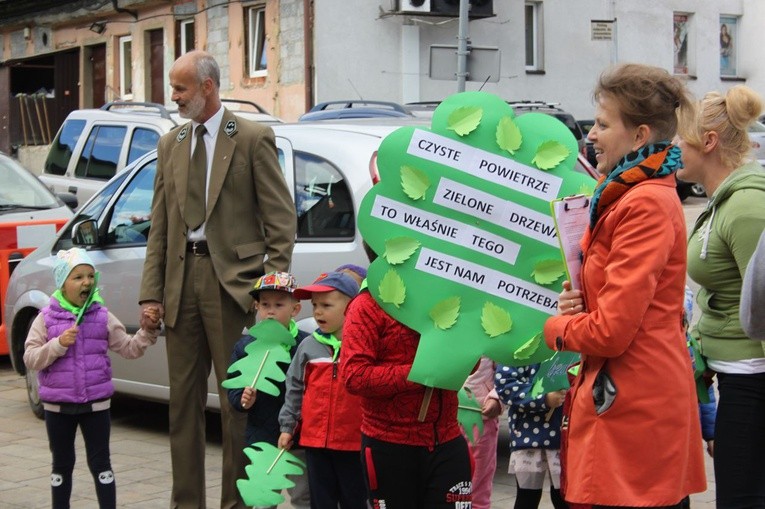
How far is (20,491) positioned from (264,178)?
97.8 inches

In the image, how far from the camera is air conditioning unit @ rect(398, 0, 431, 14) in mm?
27031

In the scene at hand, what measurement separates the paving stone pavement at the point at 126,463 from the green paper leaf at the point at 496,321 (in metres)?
2.78

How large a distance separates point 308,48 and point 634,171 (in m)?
23.5

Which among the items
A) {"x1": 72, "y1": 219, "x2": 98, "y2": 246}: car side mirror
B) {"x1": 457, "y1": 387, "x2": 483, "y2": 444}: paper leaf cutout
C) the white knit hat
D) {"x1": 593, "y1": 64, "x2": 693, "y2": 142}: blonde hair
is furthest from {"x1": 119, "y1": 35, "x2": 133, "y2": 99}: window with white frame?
{"x1": 593, "y1": 64, "x2": 693, "y2": 142}: blonde hair

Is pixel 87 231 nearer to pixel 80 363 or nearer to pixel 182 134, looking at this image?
pixel 80 363

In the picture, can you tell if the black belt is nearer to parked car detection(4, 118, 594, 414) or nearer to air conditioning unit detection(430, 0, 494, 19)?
parked car detection(4, 118, 594, 414)

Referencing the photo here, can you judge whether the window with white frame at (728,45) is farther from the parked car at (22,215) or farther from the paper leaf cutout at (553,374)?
the paper leaf cutout at (553,374)

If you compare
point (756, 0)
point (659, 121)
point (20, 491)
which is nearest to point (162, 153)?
point (20, 491)

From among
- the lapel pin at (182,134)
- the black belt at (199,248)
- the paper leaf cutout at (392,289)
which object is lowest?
the black belt at (199,248)

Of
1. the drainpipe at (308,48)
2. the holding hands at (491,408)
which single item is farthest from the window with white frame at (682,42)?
the holding hands at (491,408)

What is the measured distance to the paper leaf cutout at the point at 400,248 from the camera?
406cm

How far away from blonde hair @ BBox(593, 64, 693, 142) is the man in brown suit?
8.15 ft

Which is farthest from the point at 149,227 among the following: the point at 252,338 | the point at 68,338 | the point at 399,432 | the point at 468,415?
the point at 399,432

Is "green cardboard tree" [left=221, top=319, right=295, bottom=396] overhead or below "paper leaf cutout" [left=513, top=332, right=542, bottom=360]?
below
